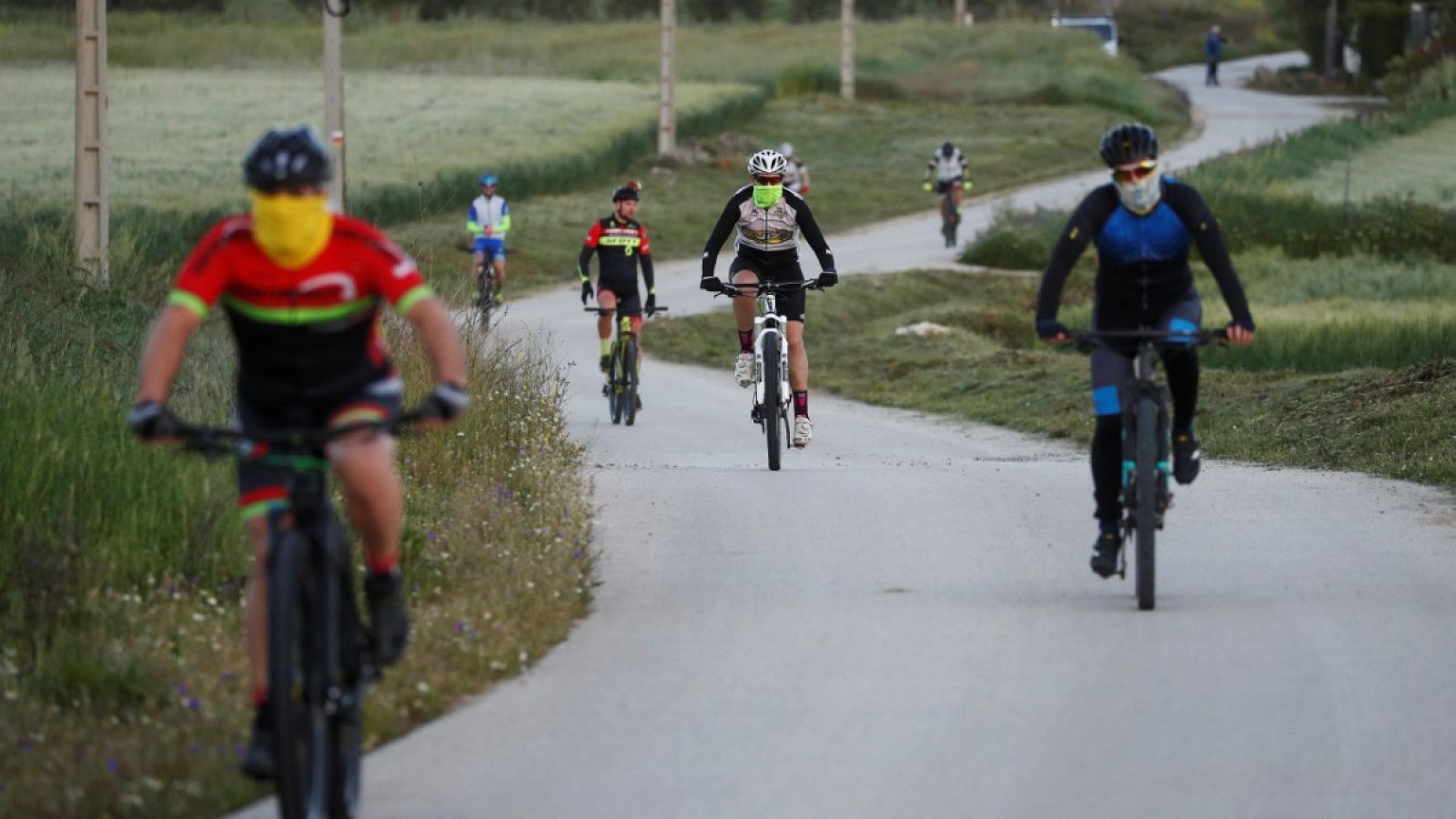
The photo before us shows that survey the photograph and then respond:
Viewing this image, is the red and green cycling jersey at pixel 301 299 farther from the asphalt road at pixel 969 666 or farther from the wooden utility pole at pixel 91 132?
the wooden utility pole at pixel 91 132

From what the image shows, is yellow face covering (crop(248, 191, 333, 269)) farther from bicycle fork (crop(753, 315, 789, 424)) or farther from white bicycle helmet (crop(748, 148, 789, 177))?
bicycle fork (crop(753, 315, 789, 424))

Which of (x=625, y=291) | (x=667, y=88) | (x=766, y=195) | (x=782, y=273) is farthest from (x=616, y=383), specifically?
(x=667, y=88)

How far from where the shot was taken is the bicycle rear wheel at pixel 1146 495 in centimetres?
977

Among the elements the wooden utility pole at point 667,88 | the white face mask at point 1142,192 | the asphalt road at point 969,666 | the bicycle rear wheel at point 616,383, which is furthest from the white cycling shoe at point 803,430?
the wooden utility pole at point 667,88

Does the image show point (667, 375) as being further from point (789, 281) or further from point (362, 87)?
point (362, 87)

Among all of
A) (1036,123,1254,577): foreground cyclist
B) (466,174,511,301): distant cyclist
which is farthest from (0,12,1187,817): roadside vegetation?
(1036,123,1254,577): foreground cyclist

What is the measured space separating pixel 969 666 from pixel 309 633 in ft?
10.7

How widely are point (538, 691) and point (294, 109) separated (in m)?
55.7

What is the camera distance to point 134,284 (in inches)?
911

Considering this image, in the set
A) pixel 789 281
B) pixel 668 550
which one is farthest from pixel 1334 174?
pixel 668 550

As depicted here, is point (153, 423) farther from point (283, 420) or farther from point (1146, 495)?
point (1146, 495)

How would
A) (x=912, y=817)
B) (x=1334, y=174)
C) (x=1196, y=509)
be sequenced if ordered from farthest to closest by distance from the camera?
1. (x=1334, y=174)
2. (x=1196, y=509)
3. (x=912, y=817)

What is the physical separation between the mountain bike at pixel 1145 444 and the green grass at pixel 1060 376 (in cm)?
487

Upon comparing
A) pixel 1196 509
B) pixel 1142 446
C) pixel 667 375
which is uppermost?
pixel 1142 446
